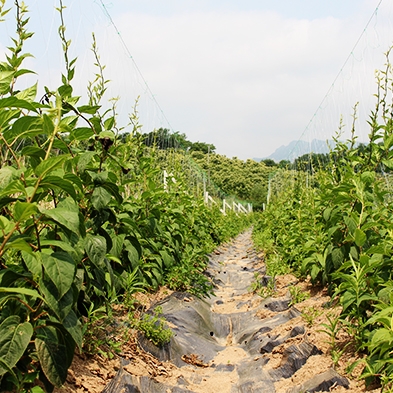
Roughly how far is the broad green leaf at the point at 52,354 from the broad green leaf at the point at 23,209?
62cm

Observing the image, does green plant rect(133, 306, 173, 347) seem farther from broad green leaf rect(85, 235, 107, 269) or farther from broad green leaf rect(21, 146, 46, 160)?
broad green leaf rect(21, 146, 46, 160)

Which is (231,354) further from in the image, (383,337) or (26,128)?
(26,128)

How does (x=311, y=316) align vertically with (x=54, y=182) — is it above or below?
below

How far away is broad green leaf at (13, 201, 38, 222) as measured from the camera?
1804 millimetres

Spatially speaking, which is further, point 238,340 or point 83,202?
point 238,340

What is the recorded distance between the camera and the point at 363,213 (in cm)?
432

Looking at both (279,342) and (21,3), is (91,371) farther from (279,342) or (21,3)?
(21,3)

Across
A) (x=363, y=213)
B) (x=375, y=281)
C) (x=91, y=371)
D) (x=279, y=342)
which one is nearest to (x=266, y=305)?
(x=279, y=342)

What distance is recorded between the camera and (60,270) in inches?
78.7

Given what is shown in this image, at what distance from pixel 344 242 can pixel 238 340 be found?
173 centimetres

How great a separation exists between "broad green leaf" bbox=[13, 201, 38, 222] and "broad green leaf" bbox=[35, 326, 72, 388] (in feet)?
2.03

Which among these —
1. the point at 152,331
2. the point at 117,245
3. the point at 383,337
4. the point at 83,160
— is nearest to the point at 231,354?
the point at 152,331

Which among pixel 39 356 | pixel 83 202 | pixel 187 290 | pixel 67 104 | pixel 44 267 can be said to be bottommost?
pixel 187 290

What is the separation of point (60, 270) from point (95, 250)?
0.63m
